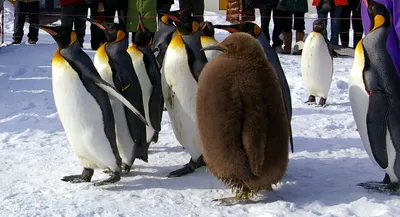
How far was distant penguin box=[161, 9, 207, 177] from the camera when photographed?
3.45 m

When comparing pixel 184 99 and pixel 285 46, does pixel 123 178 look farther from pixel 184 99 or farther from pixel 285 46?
pixel 285 46

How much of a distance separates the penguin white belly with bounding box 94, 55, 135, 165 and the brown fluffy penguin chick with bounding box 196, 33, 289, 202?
71 cm

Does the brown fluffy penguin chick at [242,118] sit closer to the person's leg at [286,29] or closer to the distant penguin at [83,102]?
the distant penguin at [83,102]

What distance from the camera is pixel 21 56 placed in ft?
28.1

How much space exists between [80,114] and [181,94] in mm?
598

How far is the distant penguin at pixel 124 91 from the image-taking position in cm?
345

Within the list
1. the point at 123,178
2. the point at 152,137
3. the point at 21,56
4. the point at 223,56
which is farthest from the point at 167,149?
the point at 21,56

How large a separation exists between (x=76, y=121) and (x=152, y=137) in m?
0.89

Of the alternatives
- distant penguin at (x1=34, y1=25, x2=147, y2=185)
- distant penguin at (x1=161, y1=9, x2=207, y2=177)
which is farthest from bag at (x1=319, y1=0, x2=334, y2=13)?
distant penguin at (x1=34, y1=25, x2=147, y2=185)

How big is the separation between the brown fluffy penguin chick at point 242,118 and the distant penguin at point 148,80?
0.88 m

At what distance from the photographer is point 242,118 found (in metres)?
2.72

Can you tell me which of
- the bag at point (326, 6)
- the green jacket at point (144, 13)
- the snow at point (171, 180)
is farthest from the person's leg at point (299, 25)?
the snow at point (171, 180)

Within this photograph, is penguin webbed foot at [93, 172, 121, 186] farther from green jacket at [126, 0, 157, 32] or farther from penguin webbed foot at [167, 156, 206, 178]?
green jacket at [126, 0, 157, 32]

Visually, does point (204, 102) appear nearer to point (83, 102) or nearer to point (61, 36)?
point (83, 102)
